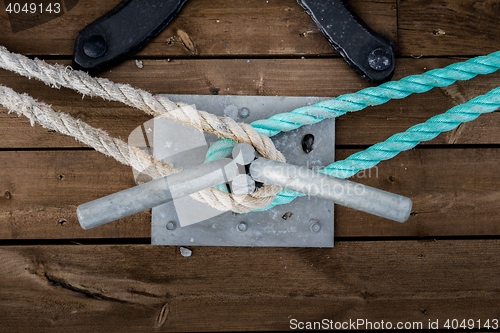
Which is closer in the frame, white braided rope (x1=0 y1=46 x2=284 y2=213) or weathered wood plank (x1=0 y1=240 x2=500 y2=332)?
white braided rope (x1=0 y1=46 x2=284 y2=213)

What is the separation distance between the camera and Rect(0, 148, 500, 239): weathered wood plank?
3.35 ft

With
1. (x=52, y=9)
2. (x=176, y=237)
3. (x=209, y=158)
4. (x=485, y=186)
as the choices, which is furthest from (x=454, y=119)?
(x=52, y=9)

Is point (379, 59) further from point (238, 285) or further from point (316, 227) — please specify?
point (238, 285)

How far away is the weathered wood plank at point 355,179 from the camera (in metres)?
1.02

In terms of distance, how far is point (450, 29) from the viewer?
1031 mm

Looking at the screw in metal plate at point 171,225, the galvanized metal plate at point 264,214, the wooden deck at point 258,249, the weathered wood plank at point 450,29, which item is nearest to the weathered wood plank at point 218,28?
the wooden deck at point 258,249

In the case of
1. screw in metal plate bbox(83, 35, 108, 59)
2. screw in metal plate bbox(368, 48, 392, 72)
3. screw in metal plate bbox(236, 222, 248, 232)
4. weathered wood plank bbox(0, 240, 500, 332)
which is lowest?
weathered wood plank bbox(0, 240, 500, 332)

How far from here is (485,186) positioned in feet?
3.42

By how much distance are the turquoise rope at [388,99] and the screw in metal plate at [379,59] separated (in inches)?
2.0

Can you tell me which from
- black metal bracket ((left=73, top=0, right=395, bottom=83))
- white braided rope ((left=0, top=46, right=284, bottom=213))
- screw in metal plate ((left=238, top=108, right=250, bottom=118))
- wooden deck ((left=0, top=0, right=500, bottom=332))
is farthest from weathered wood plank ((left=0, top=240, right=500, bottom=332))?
black metal bracket ((left=73, top=0, right=395, bottom=83))

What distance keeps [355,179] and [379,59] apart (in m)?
0.27

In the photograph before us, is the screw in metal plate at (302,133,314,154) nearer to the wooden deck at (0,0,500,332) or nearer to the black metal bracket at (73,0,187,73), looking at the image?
the wooden deck at (0,0,500,332)

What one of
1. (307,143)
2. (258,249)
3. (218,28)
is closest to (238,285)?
(258,249)

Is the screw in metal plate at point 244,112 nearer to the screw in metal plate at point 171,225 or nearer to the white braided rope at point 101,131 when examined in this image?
the white braided rope at point 101,131
